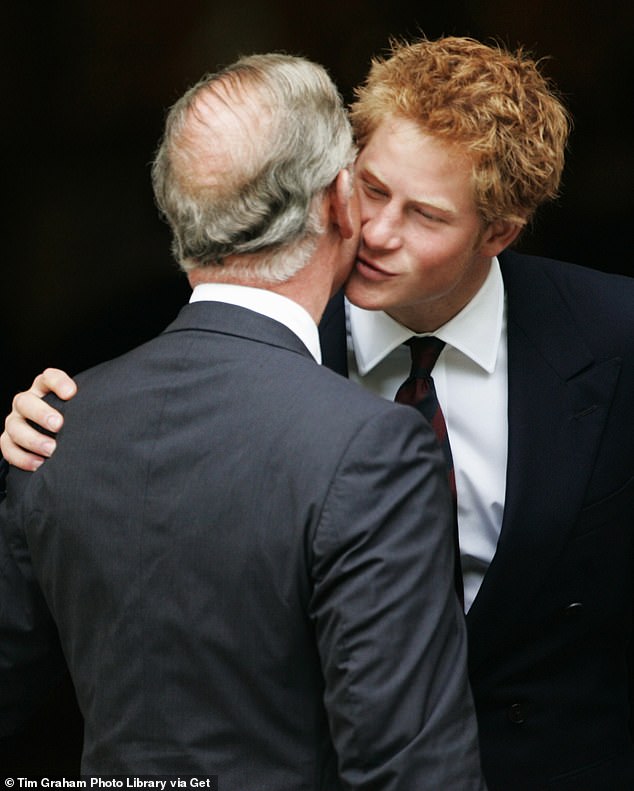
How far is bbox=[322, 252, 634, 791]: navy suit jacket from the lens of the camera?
6.79 ft

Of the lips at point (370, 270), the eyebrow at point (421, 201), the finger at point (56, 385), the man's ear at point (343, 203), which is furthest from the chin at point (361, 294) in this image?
the finger at point (56, 385)

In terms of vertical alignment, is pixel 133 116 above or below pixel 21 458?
above

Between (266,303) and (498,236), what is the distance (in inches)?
24.4

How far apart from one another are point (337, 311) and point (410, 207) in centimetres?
31

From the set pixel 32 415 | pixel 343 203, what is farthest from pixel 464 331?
pixel 32 415

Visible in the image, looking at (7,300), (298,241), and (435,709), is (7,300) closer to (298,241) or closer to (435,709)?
(298,241)

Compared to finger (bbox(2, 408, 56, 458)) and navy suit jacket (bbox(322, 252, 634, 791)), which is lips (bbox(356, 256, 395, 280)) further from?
finger (bbox(2, 408, 56, 458))

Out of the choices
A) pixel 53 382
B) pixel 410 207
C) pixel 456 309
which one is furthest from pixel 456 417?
pixel 53 382

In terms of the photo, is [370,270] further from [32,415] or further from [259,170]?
[32,415]

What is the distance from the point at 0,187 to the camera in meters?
2.96

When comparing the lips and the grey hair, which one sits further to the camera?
the lips

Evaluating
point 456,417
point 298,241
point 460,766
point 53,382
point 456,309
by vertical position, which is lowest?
point 460,766

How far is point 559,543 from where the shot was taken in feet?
6.84

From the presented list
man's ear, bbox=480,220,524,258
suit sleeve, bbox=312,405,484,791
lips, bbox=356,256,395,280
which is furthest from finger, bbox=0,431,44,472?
man's ear, bbox=480,220,524,258
